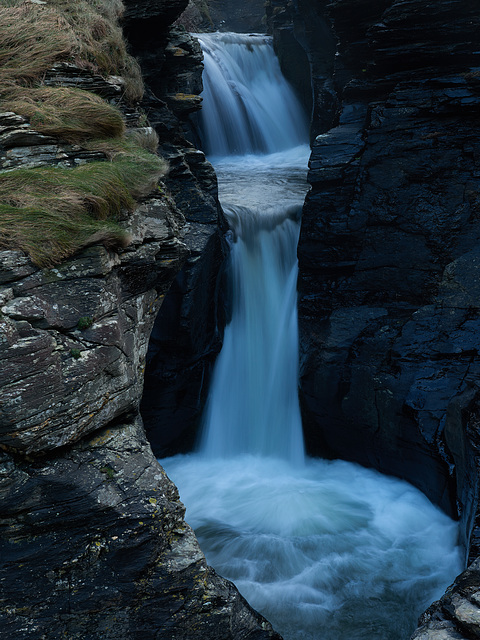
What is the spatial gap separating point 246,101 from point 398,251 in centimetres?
948

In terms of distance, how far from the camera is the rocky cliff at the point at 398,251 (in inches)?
351

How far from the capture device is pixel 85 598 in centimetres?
486

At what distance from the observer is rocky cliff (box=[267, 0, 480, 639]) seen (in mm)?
8914

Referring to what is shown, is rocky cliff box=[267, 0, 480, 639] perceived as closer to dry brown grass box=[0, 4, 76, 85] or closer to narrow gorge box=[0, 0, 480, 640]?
narrow gorge box=[0, 0, 480, 640]

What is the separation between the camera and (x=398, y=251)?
966cm

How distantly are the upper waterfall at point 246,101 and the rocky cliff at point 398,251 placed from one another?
6027mm

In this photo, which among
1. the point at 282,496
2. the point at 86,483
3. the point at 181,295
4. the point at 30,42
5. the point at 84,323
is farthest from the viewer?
the point at 181,295

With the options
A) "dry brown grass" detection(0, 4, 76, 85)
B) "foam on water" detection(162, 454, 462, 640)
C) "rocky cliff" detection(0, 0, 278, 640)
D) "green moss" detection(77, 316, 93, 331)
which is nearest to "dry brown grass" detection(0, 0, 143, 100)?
"dry brown grass" detection(0, 4, 76, 85)

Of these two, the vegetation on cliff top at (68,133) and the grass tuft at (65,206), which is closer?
the grass tuft at (65,206)

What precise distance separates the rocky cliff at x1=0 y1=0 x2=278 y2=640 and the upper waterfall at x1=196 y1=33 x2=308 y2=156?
11.1 meters

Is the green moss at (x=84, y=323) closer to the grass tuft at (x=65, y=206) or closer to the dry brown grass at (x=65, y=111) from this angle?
the grass tuft at (x=65, y=206)

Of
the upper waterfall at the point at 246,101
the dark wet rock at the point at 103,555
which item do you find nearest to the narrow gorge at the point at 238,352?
the dark wet rock at the point at 103,555

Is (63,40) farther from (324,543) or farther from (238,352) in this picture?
(324,543)

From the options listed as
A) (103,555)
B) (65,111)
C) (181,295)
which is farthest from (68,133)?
(103,555)
